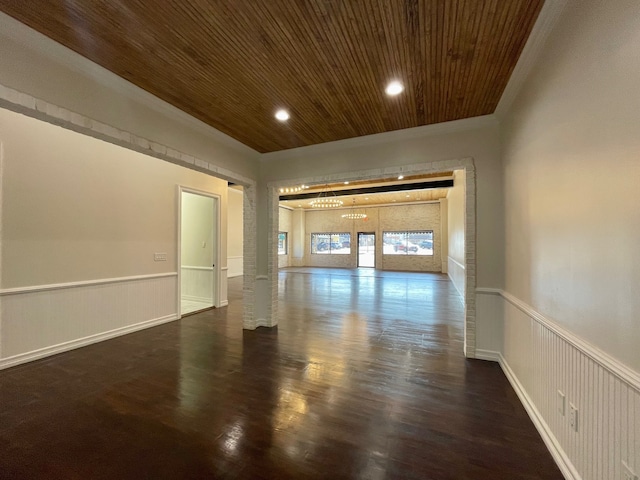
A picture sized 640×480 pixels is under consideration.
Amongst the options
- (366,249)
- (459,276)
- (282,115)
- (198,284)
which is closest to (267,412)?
(282,115)

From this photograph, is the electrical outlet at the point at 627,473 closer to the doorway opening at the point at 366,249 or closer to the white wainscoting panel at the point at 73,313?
the white wainscoting panel at the point at 73,313

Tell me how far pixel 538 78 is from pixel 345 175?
241 cm

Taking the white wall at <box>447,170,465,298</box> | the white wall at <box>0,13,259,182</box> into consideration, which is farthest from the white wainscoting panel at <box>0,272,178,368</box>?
the white wall at <box>447,170,465,298</box>

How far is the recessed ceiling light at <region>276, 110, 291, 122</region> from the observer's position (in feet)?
10.5

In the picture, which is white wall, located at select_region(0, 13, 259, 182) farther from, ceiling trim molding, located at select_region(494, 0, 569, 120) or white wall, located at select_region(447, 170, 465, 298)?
white wall, located at select_region(447, 170, 465, 298)

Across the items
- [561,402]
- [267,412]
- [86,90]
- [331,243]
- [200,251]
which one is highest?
[86,90]

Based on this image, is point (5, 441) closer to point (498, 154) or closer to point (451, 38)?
point (451, 38)

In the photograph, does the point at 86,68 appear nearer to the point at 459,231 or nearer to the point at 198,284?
the point at 198,284

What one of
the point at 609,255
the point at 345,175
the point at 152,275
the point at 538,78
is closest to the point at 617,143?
the point at 609,255

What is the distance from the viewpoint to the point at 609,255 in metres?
1.27

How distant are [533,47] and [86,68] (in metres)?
3.66

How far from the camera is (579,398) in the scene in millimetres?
1537

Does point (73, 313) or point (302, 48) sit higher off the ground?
point (302, 48)

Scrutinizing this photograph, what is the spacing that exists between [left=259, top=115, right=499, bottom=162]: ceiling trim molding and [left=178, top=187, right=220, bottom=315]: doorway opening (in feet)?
7.49
